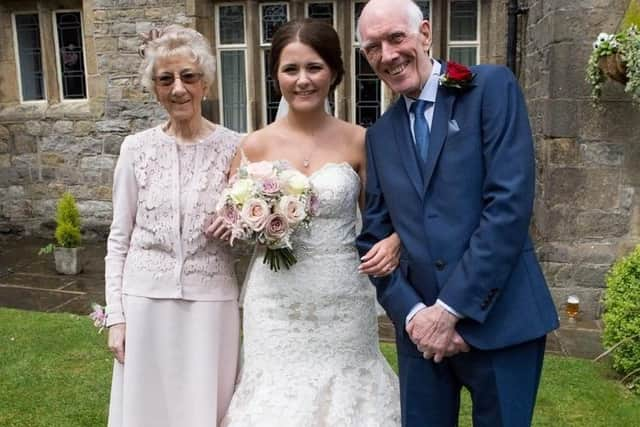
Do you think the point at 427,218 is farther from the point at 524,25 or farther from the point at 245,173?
the point at 524,25

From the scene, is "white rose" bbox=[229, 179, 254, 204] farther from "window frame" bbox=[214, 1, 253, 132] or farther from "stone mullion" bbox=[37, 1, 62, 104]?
"stone mullion" bbox=[37, 1, 62, 104]

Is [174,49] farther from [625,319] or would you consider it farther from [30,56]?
[30,56]

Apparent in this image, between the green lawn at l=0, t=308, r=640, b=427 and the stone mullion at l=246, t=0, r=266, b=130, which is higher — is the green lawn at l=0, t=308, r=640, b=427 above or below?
below

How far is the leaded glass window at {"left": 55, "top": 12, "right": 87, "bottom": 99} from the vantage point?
9.20 m

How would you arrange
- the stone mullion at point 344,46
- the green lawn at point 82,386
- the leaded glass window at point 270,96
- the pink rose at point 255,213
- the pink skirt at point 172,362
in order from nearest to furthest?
the pink rose at point 255,213 < the pink skirt at point 172,362 < the green lawn at point 82,386 < the stone mullion at point 344,46 < the leaded glass window at point 270,96

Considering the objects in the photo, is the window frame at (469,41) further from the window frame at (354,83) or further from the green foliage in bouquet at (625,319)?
the green foliage in bouquet at (625,319)

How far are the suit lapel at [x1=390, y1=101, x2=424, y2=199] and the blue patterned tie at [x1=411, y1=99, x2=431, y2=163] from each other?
0.9 inches

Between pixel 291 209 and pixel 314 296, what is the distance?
15.5 inches

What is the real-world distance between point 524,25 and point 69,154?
6.05 meters

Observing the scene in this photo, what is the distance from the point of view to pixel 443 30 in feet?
26.5

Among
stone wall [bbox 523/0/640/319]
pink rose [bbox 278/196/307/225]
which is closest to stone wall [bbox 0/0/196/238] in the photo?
stone wall [bbox 523/0/640/319]

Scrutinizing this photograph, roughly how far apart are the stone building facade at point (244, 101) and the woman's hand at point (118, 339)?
443cm

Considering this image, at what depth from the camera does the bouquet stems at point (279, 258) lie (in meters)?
2.60

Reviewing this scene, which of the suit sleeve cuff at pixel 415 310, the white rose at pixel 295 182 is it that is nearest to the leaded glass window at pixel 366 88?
the white rose at pixel 295 182
